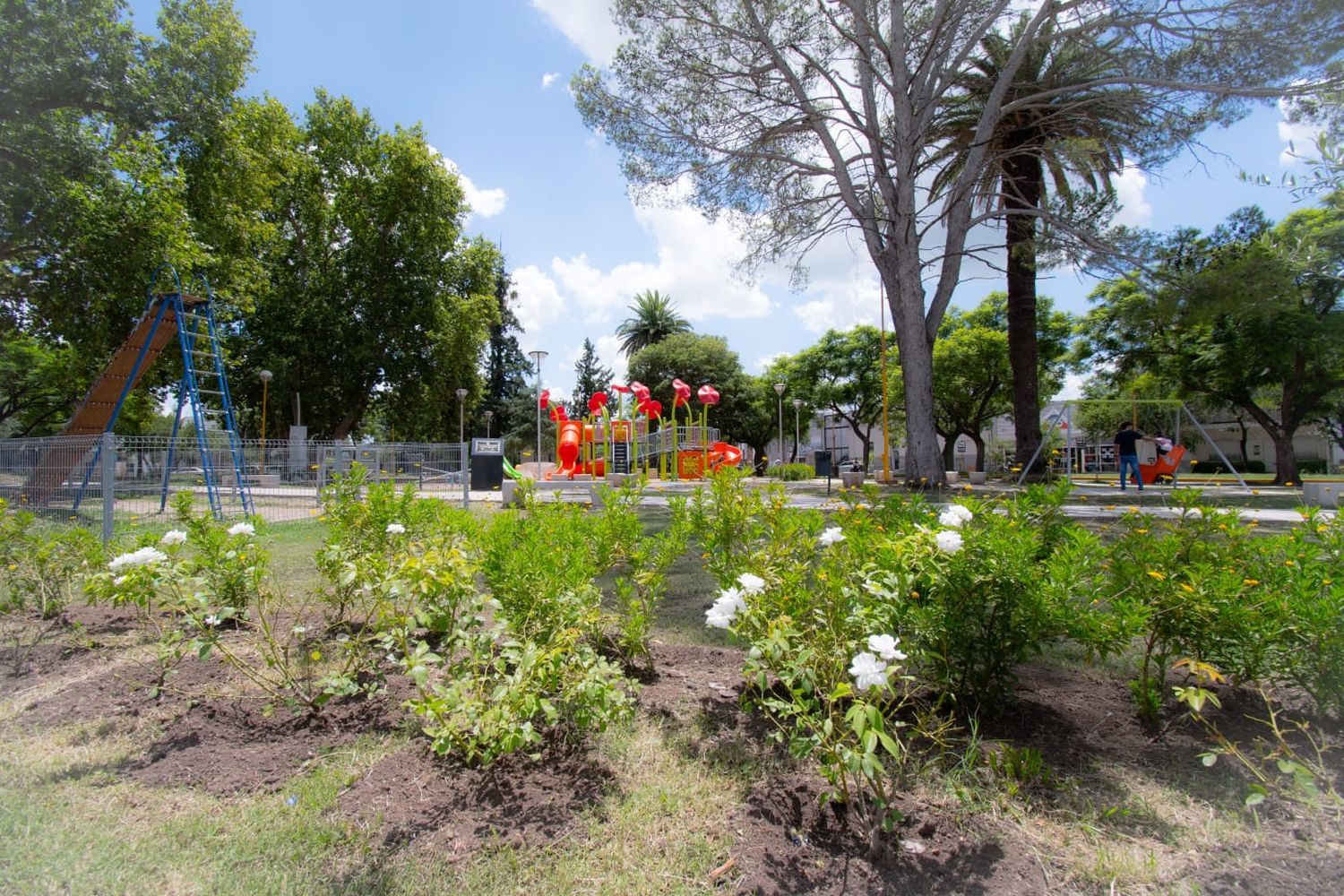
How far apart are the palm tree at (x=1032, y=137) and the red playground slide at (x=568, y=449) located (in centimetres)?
1208

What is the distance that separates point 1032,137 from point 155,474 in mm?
17500

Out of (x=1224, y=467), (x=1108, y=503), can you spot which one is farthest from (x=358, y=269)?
(x=1224, y=467)

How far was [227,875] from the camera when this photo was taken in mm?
1777

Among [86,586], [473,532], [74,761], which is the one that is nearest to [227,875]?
[74,761]

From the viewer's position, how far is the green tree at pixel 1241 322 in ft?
33.2

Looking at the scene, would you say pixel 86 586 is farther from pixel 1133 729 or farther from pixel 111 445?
pixel 111 445

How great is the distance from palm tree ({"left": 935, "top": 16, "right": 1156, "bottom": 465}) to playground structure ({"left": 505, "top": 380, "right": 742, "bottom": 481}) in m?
8.70

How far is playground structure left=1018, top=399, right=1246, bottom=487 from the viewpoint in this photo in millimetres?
12430

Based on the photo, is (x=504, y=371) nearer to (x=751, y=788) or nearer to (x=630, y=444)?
(x=630, y=444)

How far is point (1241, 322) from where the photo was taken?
17.9 meters

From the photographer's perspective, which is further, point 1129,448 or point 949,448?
point 949,448

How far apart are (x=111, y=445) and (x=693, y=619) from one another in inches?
257

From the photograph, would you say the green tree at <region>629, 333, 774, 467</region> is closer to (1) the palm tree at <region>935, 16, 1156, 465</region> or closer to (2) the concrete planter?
(1) the palm tree at <region>935, 16, 1156, 465</region>

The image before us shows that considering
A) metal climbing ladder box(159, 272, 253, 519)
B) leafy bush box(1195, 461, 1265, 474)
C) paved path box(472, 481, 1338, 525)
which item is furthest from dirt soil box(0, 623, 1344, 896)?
leafy bush box(1195, 461, 1265, 474)
